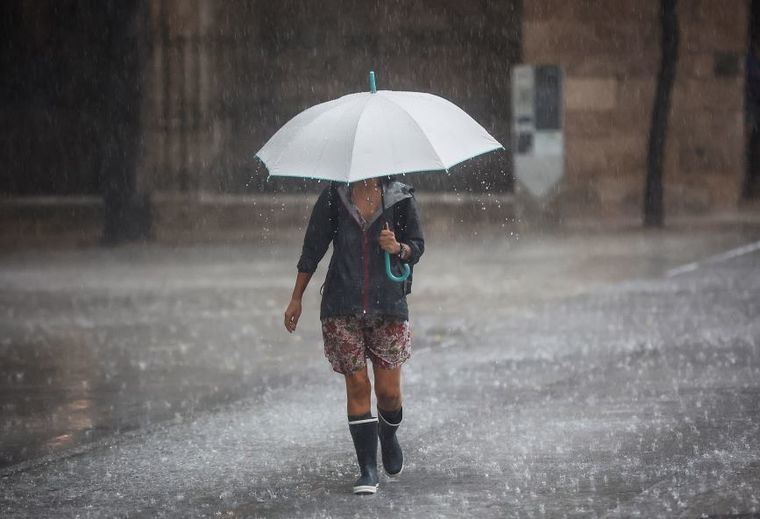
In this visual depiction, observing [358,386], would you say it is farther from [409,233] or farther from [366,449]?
[409,233]

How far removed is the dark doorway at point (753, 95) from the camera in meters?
28.9

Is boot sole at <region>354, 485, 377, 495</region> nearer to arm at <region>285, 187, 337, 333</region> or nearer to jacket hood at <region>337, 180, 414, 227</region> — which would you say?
arm at <region>285, 187, 337, 333</region>

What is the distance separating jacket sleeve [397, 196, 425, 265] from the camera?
21.4ft

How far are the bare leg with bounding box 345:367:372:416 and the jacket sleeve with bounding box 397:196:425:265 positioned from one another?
1.77 ft

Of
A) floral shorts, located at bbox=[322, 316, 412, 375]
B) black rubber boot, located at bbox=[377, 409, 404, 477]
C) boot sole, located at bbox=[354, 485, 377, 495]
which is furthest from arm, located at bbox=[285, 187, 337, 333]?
boot sole, located at bbox=[354, 485, 377, 495]

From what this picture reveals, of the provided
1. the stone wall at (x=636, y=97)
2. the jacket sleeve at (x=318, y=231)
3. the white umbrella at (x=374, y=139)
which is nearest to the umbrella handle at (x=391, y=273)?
the jacket sleeve at (x=318, y=231)

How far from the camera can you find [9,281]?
1555 cm

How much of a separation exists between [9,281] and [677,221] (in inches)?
451

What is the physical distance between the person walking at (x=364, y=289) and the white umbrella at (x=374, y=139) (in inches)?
10.1

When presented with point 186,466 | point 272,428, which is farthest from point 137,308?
point 186,466

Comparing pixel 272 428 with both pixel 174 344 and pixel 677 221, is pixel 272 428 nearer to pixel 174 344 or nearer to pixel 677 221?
pixel 174 344

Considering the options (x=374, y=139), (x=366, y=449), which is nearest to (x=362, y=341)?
(x=366, y=449)

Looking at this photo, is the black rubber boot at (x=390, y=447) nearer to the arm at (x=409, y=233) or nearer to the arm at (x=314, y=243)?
the arm at (x=314, y=243)

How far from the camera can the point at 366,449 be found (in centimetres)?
659
